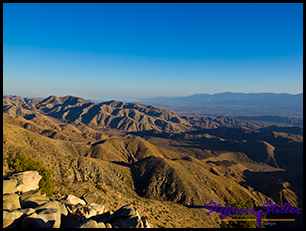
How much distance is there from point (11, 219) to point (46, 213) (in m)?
2.21

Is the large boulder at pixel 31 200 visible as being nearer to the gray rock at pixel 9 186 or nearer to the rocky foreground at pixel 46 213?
the rocky foreground at pixel 46 213

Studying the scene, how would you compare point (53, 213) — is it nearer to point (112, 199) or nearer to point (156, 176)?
point (112, 199)

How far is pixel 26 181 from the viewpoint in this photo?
1977cm

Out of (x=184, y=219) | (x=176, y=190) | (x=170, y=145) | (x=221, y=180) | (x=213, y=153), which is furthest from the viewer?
(x=170, y=145)

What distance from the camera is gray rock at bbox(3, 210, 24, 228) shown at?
11383 millimetres

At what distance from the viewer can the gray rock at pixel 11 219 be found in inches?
448

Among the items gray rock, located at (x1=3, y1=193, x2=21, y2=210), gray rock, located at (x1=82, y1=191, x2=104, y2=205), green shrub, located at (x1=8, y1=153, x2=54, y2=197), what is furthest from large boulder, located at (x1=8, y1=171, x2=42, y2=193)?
gray rock, located at (x1=82, y1=191, x2=104, y2=205)

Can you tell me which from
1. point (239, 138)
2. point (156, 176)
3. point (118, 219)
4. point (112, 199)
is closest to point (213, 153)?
point (239, 138)

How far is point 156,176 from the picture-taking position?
179 feet

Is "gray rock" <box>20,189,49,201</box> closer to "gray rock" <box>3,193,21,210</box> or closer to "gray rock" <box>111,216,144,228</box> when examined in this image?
"gray rock" <box>3,193,21,210</box>

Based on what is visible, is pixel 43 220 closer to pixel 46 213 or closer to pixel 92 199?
pixel 46 213

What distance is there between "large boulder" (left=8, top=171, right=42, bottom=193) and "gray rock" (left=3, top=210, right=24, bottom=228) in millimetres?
7821

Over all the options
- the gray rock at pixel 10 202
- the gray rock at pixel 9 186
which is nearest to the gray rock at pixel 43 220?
the gray rock at pixel 10 202

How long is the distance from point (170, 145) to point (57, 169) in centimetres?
14540
